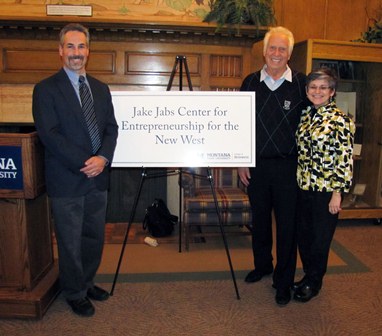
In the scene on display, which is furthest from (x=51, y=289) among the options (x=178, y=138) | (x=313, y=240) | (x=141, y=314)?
(x=313, y=240)

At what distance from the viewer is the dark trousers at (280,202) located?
254cm

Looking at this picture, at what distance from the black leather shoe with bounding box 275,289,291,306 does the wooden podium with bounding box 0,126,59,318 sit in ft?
4.71

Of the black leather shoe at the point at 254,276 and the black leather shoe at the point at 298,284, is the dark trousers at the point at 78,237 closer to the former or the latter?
the black leather shoe at the point at 254,276

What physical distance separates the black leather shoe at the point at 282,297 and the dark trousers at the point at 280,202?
31 mm

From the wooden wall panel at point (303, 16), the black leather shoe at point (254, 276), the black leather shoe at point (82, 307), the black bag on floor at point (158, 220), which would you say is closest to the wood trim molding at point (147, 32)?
the wooden wall panel at point (303, 16)

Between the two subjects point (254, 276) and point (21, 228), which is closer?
point (21, 228)

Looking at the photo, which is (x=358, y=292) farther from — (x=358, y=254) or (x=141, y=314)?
(x=141, y=314)

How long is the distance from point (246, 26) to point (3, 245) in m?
2.81

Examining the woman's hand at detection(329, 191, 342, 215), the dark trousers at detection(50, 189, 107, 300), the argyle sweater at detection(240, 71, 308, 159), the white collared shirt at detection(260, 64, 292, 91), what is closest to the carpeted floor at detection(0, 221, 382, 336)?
the dark trousers at detection(50, 189, 107, 300)

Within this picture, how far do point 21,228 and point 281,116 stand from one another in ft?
5.61

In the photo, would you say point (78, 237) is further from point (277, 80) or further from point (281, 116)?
point (277, 80)

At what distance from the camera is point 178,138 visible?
8.48 feet

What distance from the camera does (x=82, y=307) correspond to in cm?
240

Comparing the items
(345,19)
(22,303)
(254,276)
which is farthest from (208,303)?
(345,19)
